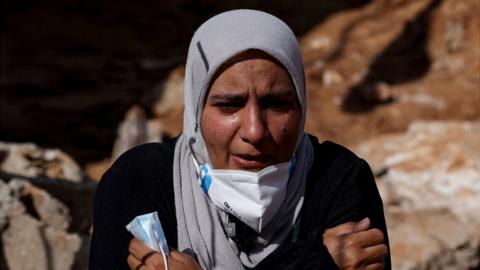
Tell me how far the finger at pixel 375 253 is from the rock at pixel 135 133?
524cm

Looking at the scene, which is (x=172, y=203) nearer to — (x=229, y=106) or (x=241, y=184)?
(x=241, y=184)

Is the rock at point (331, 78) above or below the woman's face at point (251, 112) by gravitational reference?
above

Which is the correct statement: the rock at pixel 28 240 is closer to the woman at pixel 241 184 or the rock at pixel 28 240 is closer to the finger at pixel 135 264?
the woman at pixel 241 184

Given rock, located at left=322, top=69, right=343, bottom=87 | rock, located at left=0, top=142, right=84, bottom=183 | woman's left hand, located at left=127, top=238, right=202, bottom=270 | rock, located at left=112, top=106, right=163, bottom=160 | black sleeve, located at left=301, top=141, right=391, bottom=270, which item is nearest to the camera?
woman's left hand, located at left=127, top=238, right=202, bottom=270

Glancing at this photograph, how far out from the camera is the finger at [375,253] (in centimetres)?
225

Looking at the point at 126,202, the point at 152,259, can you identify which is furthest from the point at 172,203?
the point at 152,259

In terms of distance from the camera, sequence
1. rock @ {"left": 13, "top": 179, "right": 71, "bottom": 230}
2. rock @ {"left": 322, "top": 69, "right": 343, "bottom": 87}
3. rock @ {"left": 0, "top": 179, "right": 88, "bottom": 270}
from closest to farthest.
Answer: rock @ {"left": 0, "top": 179, "right": 88, "bottom": 270}
rock @ {"left": 13, "top": 179, "right": 71, "bottom": 230}
rock @ {"left": 322, "top": 69, "right": 343, "bottom": 87}

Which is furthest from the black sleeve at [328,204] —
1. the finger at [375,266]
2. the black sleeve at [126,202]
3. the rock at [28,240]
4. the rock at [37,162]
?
the rock at [37,162]

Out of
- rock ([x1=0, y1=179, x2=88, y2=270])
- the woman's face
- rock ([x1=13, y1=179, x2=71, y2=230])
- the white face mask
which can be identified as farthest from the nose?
rock ([x1=13, y1=179, x2=71, y2=230])

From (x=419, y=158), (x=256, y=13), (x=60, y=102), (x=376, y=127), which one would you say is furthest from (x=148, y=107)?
(x=256, y=13)

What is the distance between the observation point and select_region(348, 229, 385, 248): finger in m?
2.25

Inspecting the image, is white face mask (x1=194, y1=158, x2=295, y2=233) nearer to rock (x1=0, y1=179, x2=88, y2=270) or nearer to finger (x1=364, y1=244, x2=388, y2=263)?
finger (x1=364, y1=244, x2=388, y2=263)

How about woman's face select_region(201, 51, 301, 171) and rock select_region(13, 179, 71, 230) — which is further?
rock select_region(13, 179, 71, 230)

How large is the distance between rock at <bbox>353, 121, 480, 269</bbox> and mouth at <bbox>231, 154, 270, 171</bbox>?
2.23 meters
